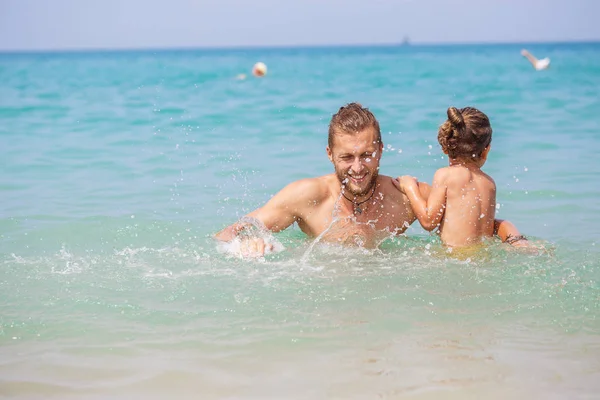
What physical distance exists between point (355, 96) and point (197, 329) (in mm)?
16615

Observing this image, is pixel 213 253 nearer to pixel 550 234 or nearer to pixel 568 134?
pixel 550 234

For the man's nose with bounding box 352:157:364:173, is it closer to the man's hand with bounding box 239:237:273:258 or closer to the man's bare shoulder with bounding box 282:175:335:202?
the man's bare shoulder with bounding box 282:175:335:202

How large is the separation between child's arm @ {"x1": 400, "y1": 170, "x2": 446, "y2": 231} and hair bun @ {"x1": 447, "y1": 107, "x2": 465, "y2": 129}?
13.0 inches

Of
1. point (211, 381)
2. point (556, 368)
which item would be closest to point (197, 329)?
point (211, 381)

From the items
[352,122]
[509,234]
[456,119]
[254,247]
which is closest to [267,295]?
[254,247]

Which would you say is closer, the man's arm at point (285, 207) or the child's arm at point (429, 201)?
the child's arm at point (429, 201)

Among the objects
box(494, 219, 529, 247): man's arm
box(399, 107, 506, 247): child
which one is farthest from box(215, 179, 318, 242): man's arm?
box(494, 219, 529, 247): man's arm

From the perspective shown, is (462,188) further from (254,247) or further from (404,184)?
(254,247)

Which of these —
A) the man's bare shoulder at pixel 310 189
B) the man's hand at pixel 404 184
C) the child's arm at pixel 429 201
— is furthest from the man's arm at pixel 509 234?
the man's bare shoulder at pixel 310 189

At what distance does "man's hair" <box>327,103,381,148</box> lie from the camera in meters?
4.94

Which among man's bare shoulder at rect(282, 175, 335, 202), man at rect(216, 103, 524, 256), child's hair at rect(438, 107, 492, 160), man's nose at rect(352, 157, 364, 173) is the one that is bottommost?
man at rect(216, 103, 524, 256)

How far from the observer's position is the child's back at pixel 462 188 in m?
5.03

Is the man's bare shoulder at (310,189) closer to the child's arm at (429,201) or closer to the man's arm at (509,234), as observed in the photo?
the child's arm at (429,201)

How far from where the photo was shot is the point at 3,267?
5.16m
